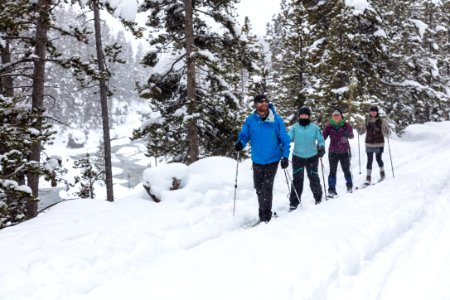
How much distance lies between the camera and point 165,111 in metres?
14.3

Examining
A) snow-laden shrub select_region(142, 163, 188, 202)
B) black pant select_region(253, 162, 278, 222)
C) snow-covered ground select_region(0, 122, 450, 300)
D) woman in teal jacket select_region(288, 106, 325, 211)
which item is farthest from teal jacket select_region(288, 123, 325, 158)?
snow-laden shrub select_region(142, 163, 188, 202)

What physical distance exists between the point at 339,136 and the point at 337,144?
0.74ft

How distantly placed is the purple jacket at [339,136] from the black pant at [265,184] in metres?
3.27

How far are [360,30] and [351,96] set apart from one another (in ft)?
14.3

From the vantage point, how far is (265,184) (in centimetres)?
688

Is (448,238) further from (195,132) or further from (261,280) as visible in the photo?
(195,132)

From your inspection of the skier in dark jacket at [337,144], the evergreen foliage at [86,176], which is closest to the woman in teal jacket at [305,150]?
the skier in dark jacket at [337,144]

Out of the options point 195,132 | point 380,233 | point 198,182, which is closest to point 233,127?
point 195,132

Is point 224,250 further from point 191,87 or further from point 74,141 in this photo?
point 74,141

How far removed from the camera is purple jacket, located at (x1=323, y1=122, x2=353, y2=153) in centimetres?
950

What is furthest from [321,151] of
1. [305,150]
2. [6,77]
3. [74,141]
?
[74,141]

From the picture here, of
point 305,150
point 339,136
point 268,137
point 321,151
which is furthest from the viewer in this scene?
point 339,136

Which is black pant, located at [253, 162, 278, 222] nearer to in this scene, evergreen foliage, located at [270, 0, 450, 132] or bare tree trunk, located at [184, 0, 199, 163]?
bare tree trunk, located at [184, 0, 199, 163]

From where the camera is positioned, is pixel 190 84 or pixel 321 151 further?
pixel 190 84
